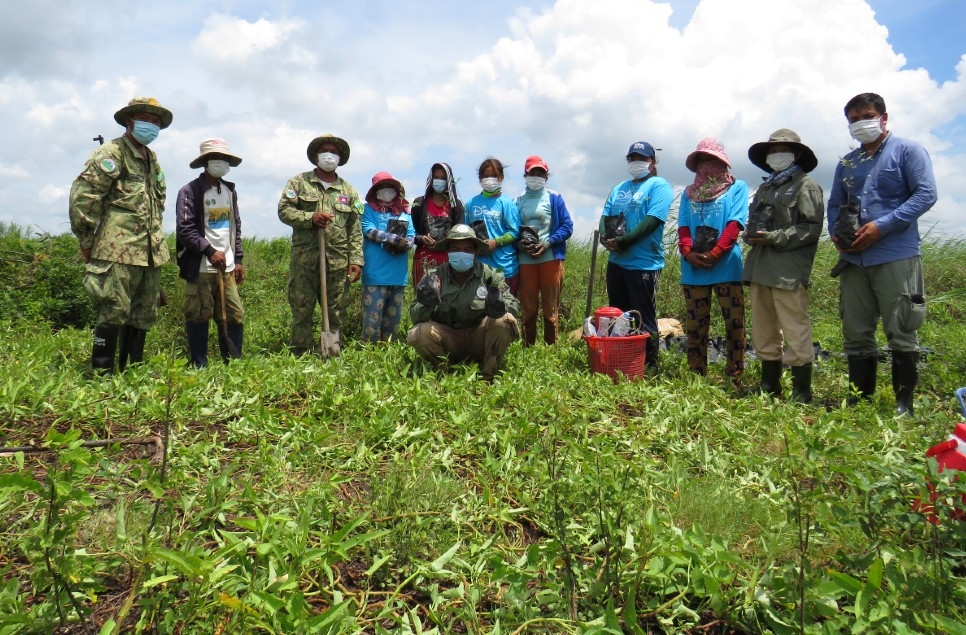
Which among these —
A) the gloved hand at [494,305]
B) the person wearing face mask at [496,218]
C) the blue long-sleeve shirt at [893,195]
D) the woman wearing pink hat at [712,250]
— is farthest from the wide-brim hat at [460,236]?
the blue long-sleeve shirt at [893,195]

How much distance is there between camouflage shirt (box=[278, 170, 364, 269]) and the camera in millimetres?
5711

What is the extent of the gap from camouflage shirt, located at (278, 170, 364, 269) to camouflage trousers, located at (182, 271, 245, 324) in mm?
712

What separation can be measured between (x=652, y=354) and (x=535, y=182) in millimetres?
1887

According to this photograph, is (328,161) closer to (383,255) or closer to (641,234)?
(383,255)

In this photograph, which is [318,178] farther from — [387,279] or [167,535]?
[167,535]

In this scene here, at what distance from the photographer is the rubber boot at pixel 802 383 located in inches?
182

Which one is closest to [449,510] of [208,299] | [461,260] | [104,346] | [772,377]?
[461,260]

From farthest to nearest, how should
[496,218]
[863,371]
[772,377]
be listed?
[496,218]
[772,377]
[863,371]

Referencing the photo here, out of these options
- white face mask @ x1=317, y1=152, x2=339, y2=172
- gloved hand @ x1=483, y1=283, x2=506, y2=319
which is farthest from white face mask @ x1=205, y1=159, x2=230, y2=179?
gloved hand @ x1=483, y1=283, x2=506, y2=319

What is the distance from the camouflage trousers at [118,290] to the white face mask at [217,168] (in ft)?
3.25

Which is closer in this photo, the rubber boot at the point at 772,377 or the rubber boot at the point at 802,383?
the rubber boot at the point at 802,383

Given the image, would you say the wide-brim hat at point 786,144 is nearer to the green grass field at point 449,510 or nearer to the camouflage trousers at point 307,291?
the green grass field at point 449,510

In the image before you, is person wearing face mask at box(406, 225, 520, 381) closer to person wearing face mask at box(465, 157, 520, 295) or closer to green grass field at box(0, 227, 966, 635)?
green grass field at box(0, 227, 966, 635)

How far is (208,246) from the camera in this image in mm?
5109
